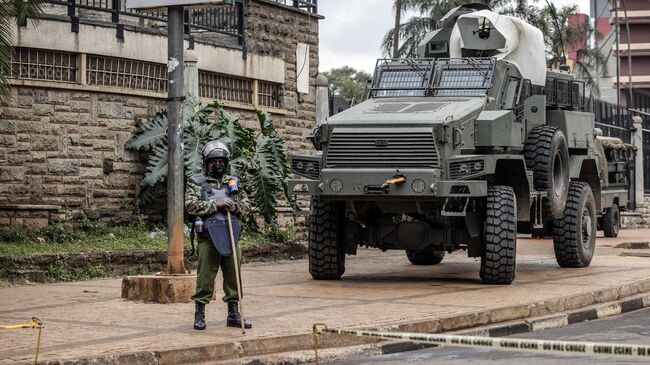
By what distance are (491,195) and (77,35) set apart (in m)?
7.28

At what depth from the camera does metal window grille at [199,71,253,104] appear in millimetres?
22750

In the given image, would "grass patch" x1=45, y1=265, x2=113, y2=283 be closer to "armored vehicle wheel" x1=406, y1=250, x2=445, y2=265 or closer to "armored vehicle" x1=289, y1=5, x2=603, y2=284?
"armored vehicle" x1=289, y1=5, x2=603, y2=284

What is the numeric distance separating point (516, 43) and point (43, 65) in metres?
7.07

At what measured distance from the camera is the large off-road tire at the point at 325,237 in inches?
659

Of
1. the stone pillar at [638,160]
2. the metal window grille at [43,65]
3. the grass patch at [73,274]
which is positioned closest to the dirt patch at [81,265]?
the grass patch at [73,274]

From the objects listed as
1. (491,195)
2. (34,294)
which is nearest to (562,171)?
(491,195)

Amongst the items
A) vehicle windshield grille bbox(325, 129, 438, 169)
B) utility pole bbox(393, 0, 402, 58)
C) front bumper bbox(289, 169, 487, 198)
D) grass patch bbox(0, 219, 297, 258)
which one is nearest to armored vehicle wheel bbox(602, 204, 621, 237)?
grass patch bbox(0, 219, 297, 258)

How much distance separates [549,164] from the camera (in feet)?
57.2

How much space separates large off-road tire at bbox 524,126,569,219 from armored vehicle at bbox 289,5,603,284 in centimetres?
2

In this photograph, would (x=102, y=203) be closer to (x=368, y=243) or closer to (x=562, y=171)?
(x=368, y=243)

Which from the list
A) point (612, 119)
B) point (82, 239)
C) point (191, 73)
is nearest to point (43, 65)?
point (82, 239)

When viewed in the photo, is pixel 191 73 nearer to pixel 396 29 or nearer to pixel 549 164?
pixel 549 164

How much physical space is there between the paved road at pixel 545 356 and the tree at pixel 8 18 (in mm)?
7964

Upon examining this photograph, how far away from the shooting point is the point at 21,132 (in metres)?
18.8
